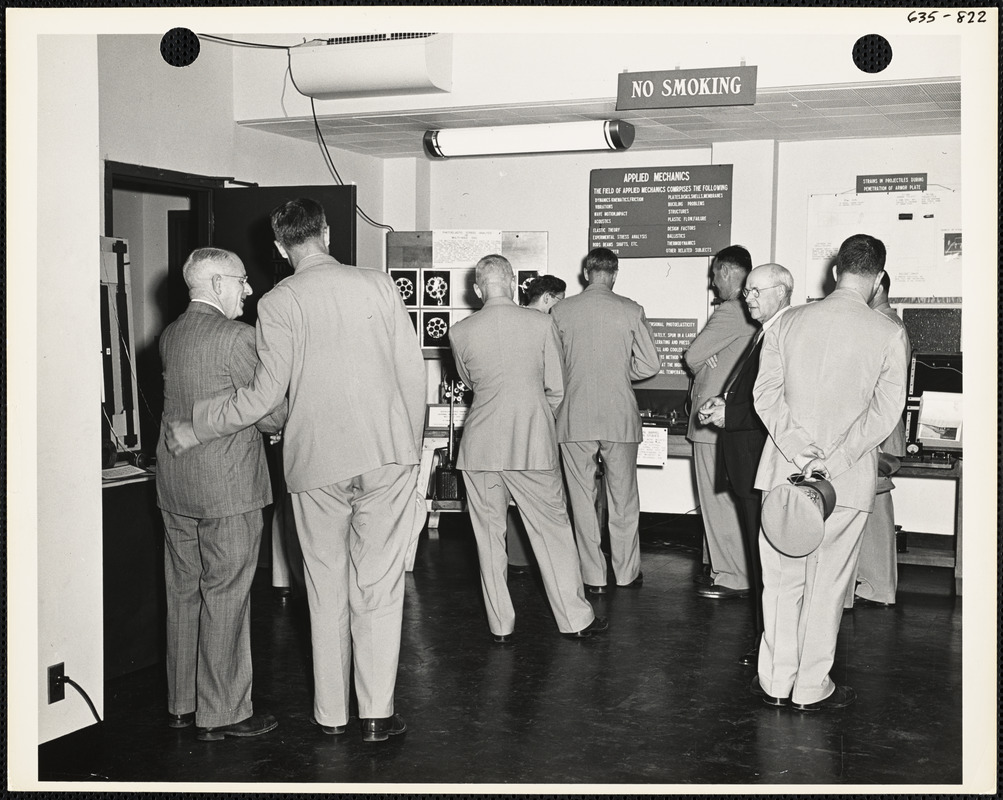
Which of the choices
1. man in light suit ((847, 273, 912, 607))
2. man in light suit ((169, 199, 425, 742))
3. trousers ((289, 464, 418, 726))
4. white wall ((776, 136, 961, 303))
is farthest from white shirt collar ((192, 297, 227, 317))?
white wall ((776, 136, 961, 303))

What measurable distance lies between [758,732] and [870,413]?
1222mm

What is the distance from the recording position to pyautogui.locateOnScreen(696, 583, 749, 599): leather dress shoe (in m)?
5.87

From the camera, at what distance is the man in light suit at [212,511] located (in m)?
3.78

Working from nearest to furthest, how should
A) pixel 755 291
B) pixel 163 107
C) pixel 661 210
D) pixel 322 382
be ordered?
pixel 322 382, pixel 755 291, pixel 163 107, pixel 661 210

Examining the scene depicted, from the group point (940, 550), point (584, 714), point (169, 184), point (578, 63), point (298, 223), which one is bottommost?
point (584, 714)

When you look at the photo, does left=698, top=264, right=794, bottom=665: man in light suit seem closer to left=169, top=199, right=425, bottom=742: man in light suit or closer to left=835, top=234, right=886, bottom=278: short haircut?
left=835, top=234, right=886, bottom=278: short haircut

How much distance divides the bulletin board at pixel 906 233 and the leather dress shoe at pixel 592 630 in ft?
10.2

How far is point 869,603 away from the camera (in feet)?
18.9

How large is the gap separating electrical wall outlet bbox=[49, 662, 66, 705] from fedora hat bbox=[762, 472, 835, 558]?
2480 mm

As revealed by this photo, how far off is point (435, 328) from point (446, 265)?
461 mm

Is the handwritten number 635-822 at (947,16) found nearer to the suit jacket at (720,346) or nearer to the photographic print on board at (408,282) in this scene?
the suit jacket at (720,346)

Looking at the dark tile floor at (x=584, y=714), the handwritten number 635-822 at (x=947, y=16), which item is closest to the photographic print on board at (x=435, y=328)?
the dark tile floor at (x=584, y=714)

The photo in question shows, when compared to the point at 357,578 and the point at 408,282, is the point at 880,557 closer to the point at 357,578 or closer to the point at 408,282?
the point at 357,578

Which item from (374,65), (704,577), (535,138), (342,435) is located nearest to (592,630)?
(704,577)
